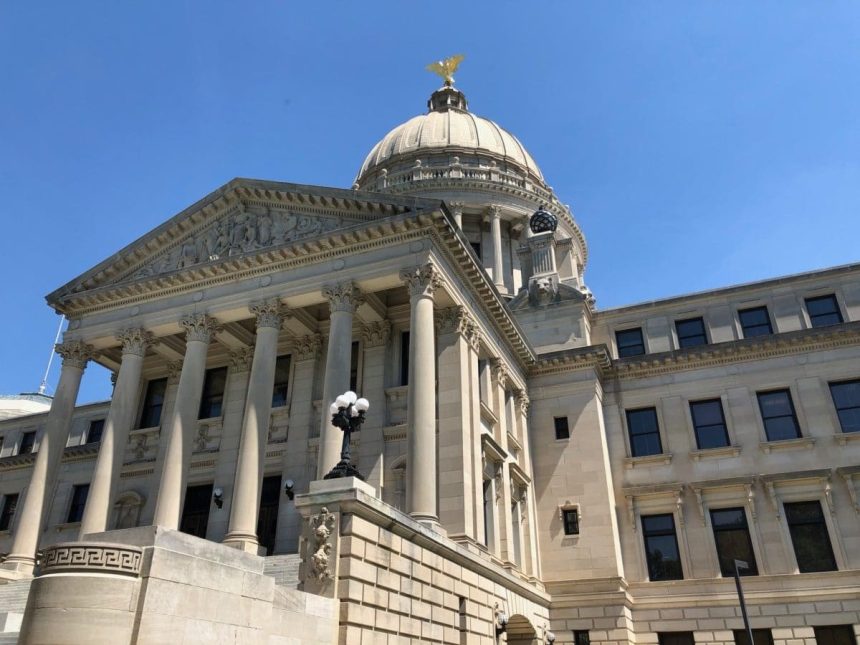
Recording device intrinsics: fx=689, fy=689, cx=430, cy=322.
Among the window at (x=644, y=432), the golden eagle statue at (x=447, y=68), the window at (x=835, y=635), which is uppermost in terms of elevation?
the golden eagle statue at (x=447, y=68)

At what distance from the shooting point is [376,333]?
29109 millimetres

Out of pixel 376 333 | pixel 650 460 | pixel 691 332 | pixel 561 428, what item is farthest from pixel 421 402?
pixel 691 332

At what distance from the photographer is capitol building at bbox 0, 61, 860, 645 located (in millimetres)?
22859

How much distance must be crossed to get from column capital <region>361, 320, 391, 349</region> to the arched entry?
12.1 m

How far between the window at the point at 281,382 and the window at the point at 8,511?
2254 cm

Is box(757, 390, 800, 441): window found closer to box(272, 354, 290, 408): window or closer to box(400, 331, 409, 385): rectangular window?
box(400, 331, 409, 385): rectangular window

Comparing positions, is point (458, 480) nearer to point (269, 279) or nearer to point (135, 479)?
point (269, 279)

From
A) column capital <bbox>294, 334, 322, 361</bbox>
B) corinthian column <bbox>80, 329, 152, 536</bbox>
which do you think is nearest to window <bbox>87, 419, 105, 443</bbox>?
corinthian column <bbox>80, 329, 152, 536</bbox>

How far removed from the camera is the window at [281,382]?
30.4 metres

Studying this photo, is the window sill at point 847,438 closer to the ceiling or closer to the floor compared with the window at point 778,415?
closer to the floor

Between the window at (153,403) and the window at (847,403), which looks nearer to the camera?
the window at (847,403)

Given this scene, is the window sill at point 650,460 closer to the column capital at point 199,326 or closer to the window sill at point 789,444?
the window sill at point 789,444

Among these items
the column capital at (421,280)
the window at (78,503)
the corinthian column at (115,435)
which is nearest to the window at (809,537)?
the column capital at (421,280)

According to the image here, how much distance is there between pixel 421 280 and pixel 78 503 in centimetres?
2447
